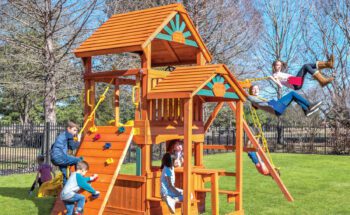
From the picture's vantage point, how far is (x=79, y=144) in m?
8.17

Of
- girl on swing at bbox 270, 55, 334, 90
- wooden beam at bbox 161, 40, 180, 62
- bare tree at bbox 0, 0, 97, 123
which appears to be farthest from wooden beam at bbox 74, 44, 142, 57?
bare tree at bbox 0, 0, 97, 123

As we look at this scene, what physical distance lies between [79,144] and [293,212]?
4.58 metres

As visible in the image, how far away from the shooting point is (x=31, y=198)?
10391 mm

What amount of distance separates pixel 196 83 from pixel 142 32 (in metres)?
1.70

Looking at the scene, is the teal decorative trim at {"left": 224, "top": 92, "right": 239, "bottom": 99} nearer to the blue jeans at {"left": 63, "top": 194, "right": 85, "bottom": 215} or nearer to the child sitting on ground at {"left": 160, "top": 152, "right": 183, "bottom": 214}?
the child sitting on ground at {"left": 160, "top": 152, "right": 183, "bottom": 214}

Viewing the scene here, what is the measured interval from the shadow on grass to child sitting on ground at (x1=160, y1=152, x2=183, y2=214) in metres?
2.89

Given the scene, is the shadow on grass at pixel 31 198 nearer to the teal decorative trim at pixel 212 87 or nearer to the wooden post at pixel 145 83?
the wooden post at pixel 145 83

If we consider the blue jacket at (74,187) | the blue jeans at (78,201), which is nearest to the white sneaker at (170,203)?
the blue jacket at (74,187)

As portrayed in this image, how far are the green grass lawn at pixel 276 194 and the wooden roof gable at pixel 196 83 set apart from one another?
9.50ft

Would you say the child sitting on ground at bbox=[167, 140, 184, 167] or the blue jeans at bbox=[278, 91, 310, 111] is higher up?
the blue jeans at bbox=[278, 91, 310, 111]

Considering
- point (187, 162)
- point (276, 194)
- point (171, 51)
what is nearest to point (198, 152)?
point (171, 51)

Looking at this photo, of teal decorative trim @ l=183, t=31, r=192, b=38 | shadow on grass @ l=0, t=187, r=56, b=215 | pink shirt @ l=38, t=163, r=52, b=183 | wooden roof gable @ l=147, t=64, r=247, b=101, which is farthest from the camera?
pink shirt @ l=38, t=163, r=52, b=183

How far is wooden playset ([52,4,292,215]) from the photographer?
22.6 feet

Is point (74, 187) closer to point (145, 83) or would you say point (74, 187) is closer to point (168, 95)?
point (168, 95)
